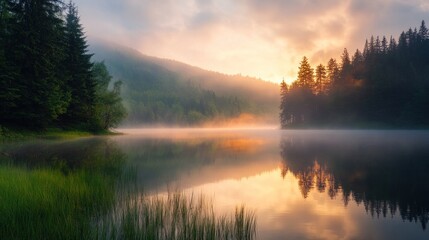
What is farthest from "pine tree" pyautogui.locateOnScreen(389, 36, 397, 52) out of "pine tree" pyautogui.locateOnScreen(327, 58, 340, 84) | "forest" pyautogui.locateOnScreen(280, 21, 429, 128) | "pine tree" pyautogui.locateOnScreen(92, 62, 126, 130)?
"pine tree" pyautogui.locateOnScreen(92, 62, 126, 130)

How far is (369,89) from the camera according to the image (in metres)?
107

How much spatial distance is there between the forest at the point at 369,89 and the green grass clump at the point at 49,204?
9695cm

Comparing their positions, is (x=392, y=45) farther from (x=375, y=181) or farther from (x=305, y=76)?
(x=375, y=181)

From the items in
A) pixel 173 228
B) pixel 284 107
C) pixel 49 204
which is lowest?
pixel 173 228

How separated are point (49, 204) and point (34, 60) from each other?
3609cm

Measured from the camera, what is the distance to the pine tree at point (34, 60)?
3931 cm

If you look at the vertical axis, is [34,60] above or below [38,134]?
above

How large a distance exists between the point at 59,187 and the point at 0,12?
105ft

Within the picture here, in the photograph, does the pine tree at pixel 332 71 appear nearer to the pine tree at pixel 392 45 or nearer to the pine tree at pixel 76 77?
the pine tree at pixel 392 45

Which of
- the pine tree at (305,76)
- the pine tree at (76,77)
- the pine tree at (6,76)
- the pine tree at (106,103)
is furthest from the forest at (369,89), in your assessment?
the pine tree at (6,76)

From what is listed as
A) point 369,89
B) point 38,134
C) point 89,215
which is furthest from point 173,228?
point 369,89

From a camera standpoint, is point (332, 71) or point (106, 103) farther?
point (332, 71)

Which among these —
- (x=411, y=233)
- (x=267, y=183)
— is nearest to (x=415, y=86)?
(x=267, y=183)

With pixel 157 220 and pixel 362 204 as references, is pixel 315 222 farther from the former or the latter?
pixel 157 220
